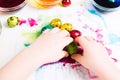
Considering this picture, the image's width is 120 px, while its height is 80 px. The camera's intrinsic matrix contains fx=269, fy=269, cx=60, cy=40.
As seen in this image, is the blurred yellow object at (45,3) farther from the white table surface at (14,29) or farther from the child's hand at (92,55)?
the child's hand at (92,55)

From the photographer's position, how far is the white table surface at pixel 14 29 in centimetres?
74

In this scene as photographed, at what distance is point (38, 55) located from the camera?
69cm

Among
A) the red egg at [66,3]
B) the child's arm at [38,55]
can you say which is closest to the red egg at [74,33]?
the child's arm at [38,55]

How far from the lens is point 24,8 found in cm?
84

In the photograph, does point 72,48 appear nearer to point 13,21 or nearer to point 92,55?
point 92,55

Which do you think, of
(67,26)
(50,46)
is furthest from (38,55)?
(67,26)

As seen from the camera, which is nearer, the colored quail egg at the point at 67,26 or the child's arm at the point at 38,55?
the child's arm at the point at 38,55

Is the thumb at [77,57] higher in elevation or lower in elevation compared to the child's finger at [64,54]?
lower

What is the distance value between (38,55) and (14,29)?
0.15 m

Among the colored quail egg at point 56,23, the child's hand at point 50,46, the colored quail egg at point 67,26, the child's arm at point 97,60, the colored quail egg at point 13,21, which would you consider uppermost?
the colored quail egg at point 13,21

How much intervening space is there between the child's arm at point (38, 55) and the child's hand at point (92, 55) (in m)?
0.04

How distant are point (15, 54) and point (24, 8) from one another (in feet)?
0.57

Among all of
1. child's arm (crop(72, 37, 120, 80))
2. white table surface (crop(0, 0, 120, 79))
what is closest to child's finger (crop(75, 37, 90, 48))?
child's arm (crop(72, 37, 120, 80))

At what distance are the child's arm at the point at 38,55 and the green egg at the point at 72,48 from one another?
12mm
